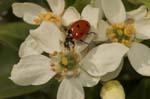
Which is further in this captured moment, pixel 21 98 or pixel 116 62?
pixel 21 98

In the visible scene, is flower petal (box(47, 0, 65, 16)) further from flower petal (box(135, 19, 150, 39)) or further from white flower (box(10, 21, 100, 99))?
flower petal (box(135, 19, 150, 39))

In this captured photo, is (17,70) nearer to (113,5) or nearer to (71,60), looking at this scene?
(71,60)

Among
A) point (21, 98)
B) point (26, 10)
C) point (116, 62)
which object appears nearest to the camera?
point (116, 62)

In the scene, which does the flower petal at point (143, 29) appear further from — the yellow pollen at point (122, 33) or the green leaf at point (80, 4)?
the green leaf at point (80, 4)

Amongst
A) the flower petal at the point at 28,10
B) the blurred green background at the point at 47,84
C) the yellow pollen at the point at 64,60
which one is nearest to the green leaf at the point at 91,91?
the blurred green background at the point at 47,84

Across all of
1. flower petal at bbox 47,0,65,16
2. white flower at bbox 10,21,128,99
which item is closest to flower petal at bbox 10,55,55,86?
white flower at bbox 10,21,128,99

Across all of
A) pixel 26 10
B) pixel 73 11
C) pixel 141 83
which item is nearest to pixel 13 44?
pixel 26 10
